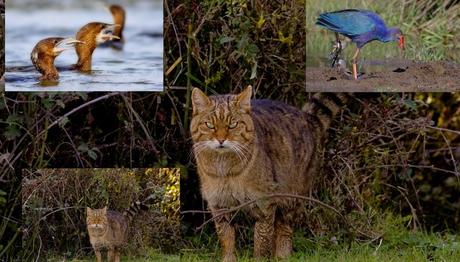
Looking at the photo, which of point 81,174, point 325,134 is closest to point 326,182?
point 325,134

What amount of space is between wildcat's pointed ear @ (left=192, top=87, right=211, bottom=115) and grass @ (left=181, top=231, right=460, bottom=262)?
986 mm

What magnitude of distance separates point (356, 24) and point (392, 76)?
459 mm

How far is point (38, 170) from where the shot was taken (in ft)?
27.5

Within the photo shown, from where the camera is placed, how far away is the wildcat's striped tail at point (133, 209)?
8.30 metres

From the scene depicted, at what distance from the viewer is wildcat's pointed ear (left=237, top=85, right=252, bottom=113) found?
25.7 feet

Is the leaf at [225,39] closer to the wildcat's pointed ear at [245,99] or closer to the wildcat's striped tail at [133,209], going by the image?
the wildcat's pointed ear at [245,99]

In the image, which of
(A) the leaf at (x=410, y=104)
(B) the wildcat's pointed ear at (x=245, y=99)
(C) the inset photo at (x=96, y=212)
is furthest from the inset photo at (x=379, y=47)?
(C) the inset photo at (x=96, y=212)

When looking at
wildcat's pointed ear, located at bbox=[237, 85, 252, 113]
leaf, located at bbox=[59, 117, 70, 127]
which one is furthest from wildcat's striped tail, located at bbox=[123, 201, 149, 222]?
wildcat's pointed ear, located at bbox=[237, 85, 252, 113]

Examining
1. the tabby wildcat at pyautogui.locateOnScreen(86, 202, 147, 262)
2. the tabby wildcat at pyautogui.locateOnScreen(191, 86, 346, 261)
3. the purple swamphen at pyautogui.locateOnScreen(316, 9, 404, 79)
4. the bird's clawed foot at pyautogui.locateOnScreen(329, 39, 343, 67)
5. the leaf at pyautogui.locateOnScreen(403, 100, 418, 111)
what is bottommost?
the tabby wildcat at pyautogui.locateOnScreen(86, 202, 147, 262)

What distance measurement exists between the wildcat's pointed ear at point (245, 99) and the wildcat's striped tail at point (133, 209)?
1.03 m

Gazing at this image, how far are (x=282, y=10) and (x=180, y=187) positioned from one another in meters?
1.41

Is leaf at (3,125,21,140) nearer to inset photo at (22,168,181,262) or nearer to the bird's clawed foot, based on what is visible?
inset photo at (22,168,181,262)

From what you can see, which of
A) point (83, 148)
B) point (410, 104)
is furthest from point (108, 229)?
point (410, 104)

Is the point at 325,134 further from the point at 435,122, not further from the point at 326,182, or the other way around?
the point at 435,122
